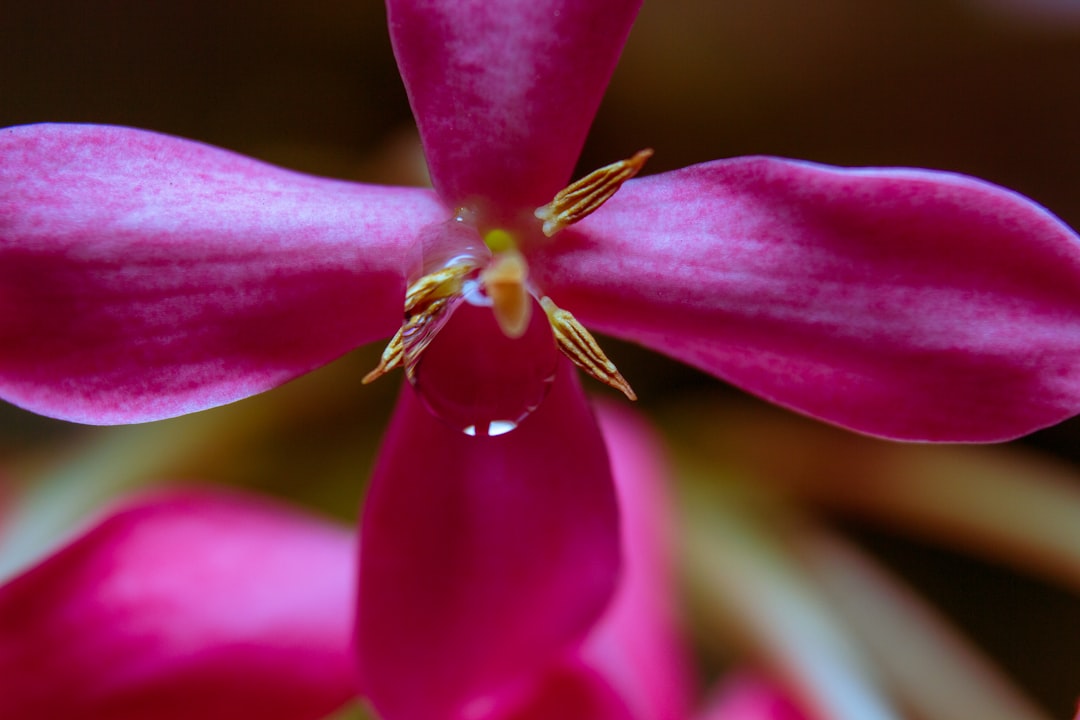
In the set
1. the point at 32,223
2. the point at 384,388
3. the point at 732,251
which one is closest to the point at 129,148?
the point at 32,223

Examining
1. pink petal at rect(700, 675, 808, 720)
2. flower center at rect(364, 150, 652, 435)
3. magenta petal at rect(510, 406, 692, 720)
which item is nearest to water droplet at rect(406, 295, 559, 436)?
flower center at rect(364, 150, 652, 435)

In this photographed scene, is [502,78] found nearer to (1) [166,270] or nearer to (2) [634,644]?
(1) [166,270]

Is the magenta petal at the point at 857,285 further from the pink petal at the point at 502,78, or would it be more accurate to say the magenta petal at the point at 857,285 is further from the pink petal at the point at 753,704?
the pink petal at the point at 753,704

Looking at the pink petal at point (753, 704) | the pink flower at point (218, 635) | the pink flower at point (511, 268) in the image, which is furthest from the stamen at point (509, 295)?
the pink petal at point (753, 704)

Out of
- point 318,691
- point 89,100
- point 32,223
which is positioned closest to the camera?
point 32,223

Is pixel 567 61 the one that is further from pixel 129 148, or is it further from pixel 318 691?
pixel 318 691

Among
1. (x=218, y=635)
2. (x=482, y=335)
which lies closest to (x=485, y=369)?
(x=482, y=335)

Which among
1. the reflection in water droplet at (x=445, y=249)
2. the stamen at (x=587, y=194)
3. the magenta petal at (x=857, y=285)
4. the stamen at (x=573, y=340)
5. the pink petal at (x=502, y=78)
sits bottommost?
the magenta petal at (x=857, y=285)
